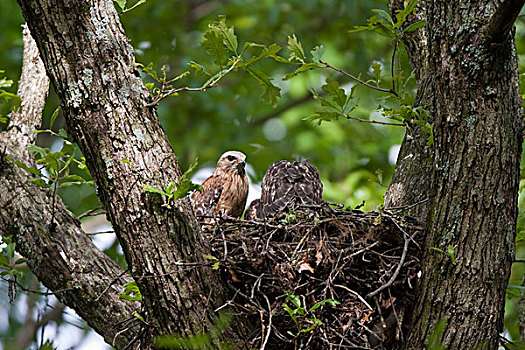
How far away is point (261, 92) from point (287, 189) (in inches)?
204

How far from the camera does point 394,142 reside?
32.1 ft

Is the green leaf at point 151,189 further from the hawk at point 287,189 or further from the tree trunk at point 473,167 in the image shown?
the hawk at point 287,189

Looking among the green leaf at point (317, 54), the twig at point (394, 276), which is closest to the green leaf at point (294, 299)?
the twig at point (394, 276)

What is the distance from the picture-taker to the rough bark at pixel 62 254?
356 centimetres

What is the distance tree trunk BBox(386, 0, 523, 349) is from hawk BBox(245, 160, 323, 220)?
1764 millimetres

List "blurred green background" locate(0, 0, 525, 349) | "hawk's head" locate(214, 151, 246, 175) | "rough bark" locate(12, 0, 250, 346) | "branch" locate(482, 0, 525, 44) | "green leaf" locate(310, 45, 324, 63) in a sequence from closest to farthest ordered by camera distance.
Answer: "branch" locate(482, 0, 525, 44) → "rough bark" locate(12, 0, 250, 346) → "green leaf" locate(310, 45, 324, 63) → "hawk's head" locate(214, 151, 246, 175) → "blurred green background" locate(0, 0, 525, 349)

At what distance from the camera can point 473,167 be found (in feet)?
8.52

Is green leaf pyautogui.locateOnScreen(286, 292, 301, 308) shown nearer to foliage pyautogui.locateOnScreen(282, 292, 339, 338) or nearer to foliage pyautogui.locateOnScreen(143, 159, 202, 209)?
foliage pyautogui.locateOnScreen(282, 292, 339, 338)

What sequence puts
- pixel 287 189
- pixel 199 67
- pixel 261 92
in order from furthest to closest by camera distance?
pixel 261 92 → pixel 287 189 → pixel 199 67

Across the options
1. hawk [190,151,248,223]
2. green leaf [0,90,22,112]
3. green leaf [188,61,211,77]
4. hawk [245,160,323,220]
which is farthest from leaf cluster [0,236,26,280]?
hawk [190,151,248,223]

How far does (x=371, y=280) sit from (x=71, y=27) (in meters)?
1.95

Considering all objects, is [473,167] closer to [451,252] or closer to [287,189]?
[451,252]

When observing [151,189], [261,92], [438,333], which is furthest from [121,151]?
[261,92]

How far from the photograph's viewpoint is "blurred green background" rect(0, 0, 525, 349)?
29.5ft
